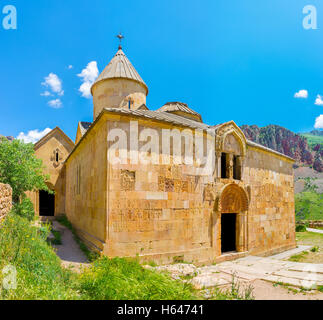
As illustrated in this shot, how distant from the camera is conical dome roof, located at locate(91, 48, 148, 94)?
14.1 m

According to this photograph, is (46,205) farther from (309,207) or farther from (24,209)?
(309,207)

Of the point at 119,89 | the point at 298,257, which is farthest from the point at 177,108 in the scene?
the point at 298,257

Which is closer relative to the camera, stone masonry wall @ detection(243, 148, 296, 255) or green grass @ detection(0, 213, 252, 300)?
green grass @ detection(0, 213, 252, 300)

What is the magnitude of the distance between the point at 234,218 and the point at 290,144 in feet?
298

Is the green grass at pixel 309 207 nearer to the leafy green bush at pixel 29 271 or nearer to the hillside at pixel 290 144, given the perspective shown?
the leafy green bush at pixel 29 271

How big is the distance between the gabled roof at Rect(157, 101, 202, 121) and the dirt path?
7.68 m

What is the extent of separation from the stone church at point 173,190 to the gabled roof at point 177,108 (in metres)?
3.68

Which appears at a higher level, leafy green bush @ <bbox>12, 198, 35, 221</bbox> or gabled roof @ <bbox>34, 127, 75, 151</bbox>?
gabled roof @ <bbox>34, 127, 75, 151</bbox>

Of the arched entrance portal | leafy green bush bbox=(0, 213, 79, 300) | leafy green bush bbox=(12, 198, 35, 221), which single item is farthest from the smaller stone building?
leafy green bush bbox=(0, 213, 79, 300)

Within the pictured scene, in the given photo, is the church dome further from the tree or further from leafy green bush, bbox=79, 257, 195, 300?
leafy green bush, bbox=79, 257, 195, 300

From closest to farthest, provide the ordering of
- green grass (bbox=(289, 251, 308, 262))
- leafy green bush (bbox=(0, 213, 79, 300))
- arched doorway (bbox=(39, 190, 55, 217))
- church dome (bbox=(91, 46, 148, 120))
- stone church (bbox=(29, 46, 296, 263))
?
leafy green bush (bbox=(0, 213, 79, 300)), stone church (bbox=(29, 46, 296, 263)), green grass (bbox=(289, 251, 308, 262)), church dome (bbox=(91, 46, 148, 120)), arched doorway (bbox=(39, 190, 55, 217))

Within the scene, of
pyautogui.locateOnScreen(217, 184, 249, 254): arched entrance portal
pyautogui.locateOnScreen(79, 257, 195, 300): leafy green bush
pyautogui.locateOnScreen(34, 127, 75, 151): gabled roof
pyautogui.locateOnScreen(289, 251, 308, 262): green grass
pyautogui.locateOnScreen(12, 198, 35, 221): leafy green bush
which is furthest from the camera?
pyautogui.locateOnScreen(34, 127, 75, 151): gabled roof

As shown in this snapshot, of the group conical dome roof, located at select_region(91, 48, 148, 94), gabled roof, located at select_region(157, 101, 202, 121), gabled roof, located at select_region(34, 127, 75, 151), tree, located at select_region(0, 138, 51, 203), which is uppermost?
conical dome roof, located at select_region(91, 48, 148, 94)
